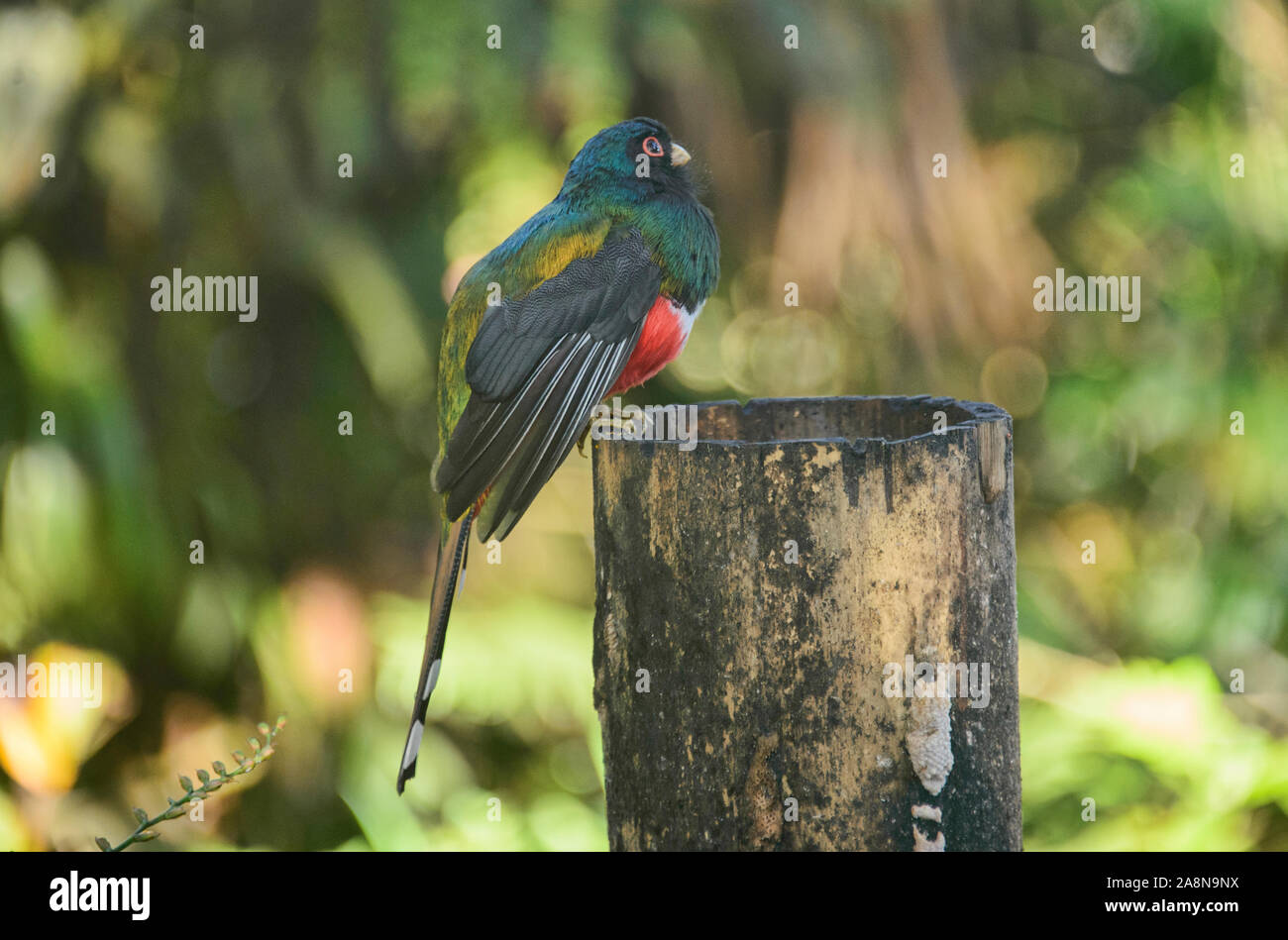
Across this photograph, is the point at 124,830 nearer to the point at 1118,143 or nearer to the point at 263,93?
the point at 263,93

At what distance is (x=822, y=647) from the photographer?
6.06 feet

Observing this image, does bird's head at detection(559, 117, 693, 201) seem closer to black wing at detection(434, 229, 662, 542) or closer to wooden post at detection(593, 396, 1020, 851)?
black wing at detection(434, 229, 662, 542)

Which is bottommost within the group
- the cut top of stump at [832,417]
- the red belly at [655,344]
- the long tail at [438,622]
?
the long tail at [438,622]

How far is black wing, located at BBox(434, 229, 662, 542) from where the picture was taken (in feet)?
8.61

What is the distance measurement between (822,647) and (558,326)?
124 centimetres

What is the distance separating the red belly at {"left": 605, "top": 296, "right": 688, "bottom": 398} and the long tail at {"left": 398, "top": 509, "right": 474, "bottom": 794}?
0.53m

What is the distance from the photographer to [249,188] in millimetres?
4781

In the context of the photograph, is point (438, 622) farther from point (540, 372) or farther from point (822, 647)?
point (822, 647)

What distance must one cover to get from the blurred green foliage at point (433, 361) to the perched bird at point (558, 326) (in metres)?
1.40

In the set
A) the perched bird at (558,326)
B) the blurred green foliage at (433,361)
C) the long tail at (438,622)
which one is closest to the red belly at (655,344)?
the perched bird at (558,326)

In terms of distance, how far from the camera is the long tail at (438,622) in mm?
2586

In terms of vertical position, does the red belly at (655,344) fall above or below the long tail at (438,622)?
above

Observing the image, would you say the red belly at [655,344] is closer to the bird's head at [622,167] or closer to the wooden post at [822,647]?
the bird's head at [622,167]

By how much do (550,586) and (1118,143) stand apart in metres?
3.57
